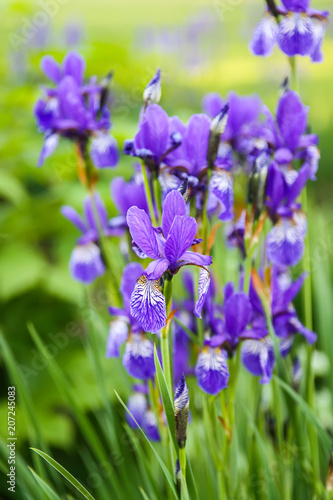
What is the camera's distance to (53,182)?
9.05 ft

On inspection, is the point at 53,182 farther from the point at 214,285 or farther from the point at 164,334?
the point at 164,334

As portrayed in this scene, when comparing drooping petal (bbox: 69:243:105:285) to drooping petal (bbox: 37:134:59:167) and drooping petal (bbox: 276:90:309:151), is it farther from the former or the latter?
drooping petal (bbox: 276:90:309:151)

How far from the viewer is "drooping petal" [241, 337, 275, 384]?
44.1 inches

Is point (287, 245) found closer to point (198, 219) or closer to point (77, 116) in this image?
point (198, 219)

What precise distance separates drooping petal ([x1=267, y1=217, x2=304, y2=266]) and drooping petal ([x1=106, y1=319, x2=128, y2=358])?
362 millimetres

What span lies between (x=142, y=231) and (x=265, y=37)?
0.70 metres

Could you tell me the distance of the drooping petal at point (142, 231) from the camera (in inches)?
32.7

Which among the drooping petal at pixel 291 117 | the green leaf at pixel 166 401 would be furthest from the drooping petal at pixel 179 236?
the drooping petal at pixel 291 117

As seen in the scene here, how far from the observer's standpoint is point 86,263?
149 cm

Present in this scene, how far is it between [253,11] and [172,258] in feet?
17.3

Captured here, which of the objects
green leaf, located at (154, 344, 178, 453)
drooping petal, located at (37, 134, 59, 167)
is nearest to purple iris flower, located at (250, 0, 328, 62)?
drooping petal, located at (37, 134, 59, 167)

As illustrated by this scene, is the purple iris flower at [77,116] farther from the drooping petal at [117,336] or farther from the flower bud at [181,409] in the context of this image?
the flower bud at [181,409]

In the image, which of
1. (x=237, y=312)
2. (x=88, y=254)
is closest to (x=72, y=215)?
(x=88, y=254)

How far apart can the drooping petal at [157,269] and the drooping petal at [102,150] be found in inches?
25.1
